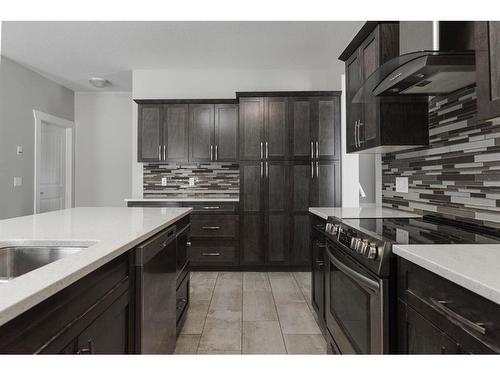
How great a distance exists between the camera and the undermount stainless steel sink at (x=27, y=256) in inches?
51.9

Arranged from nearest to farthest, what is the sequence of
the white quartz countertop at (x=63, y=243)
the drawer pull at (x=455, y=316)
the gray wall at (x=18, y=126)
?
the white quartz countertop at (x=63, y=243), the drawer pull at (x=455, y=316), the gray wall at (x=18, y=126)

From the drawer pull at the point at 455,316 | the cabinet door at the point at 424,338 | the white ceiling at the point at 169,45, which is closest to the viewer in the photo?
the drawer pull at the point at 455,316

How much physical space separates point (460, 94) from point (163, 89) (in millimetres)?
3975

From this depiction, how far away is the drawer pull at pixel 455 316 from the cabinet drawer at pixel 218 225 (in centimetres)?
334

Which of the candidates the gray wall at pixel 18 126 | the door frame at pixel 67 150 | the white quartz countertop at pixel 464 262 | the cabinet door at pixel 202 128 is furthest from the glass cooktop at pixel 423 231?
the door frame at pixel 67 150

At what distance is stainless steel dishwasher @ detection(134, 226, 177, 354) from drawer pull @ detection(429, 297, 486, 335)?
1.11m

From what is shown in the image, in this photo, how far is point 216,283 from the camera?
3791 mm

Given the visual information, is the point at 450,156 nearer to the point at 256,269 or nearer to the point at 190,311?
the point at 190,311

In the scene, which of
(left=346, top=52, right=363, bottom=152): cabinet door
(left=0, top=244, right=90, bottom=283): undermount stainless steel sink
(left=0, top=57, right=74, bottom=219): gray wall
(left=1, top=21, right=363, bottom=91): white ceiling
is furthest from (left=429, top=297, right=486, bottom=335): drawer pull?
(left=0, top=57, right=74, bottom=219): gray wall

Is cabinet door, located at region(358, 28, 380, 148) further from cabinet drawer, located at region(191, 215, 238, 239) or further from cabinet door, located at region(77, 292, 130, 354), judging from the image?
cabinet drawer, located at region(191, 215, 238, 239)

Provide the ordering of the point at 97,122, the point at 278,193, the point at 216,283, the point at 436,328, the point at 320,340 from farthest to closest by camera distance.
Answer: the point at 97,122
the point at 278,193
the point at 216,283
the point at 320,340
the point at 436,328

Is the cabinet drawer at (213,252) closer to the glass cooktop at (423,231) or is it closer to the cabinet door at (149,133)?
the cabinet door at (149,133)

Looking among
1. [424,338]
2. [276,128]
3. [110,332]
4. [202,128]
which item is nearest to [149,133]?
[202,128]

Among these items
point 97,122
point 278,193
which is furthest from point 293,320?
point 97,122
